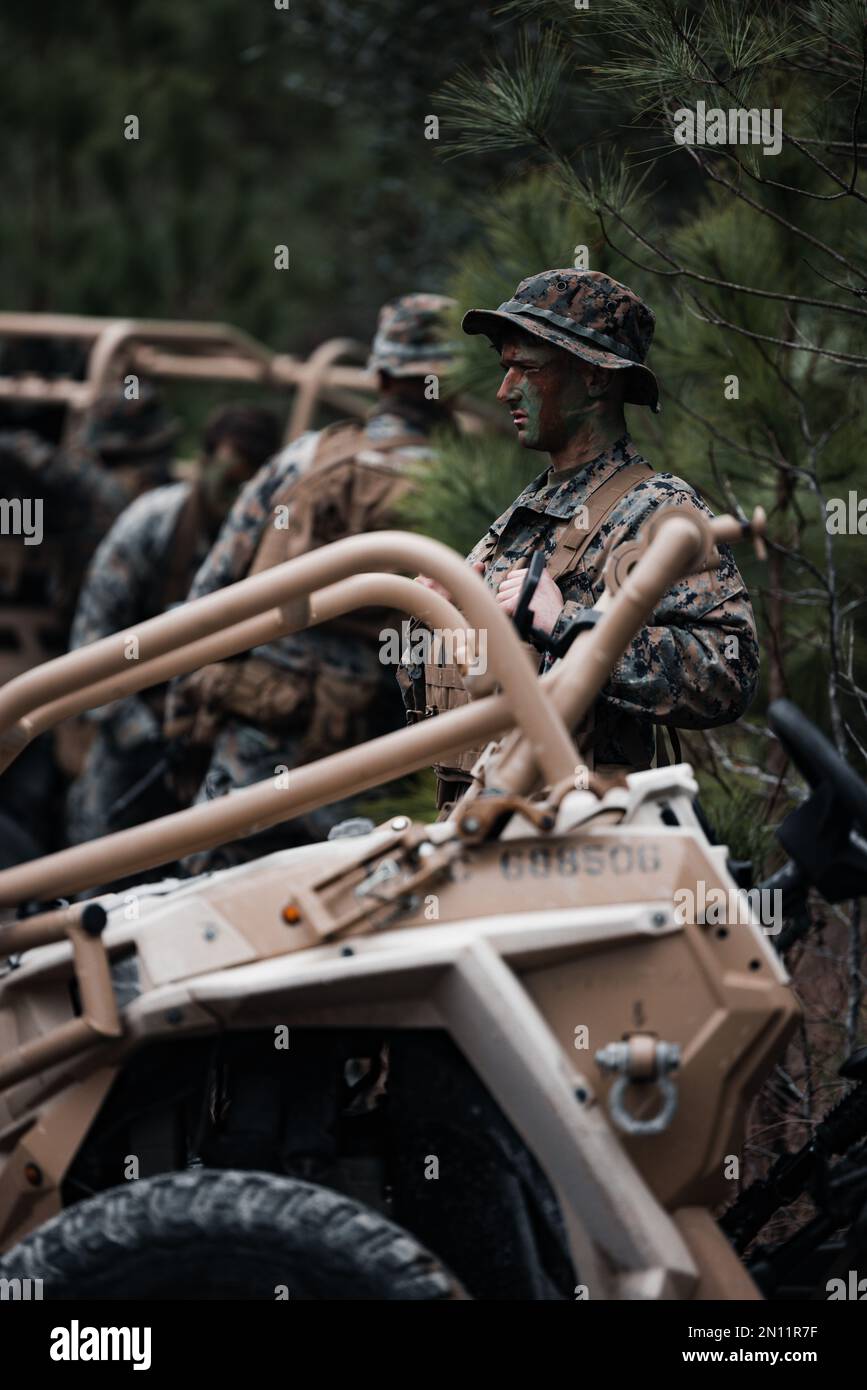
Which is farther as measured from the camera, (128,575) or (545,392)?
(128,575)

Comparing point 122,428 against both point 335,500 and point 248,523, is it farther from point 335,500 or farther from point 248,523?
point 335,500

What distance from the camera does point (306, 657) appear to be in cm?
571

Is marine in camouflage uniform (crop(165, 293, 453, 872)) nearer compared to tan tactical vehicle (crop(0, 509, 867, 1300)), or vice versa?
tan tactical vehicle (crop(0, 509, 867, 1300))

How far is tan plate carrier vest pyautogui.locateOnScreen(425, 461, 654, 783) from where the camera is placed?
3350mm

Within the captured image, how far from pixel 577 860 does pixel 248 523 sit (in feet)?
10.9

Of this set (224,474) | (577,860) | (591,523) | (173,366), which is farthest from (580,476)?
(173,366)

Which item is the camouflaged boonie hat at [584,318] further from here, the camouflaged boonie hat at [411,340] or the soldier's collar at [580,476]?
the camouflaged boonie hat at [411,340]

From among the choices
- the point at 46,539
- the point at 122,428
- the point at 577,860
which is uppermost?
the point at 122,428

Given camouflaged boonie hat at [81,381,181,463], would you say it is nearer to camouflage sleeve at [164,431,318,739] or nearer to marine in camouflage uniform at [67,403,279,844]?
marine in camouflage uniform at [67,403,279,844]

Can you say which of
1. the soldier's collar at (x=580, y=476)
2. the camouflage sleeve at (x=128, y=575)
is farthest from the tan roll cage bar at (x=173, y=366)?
the soldier's collar at (x=580, y=476)

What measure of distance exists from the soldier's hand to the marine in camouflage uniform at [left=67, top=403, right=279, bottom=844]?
12.9 ft

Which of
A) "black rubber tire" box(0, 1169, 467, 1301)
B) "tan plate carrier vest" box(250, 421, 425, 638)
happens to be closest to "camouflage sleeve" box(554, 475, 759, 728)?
"black rubber tire" box(0, 1169, 467, 1301)

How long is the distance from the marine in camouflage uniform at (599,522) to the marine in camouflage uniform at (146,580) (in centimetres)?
366
